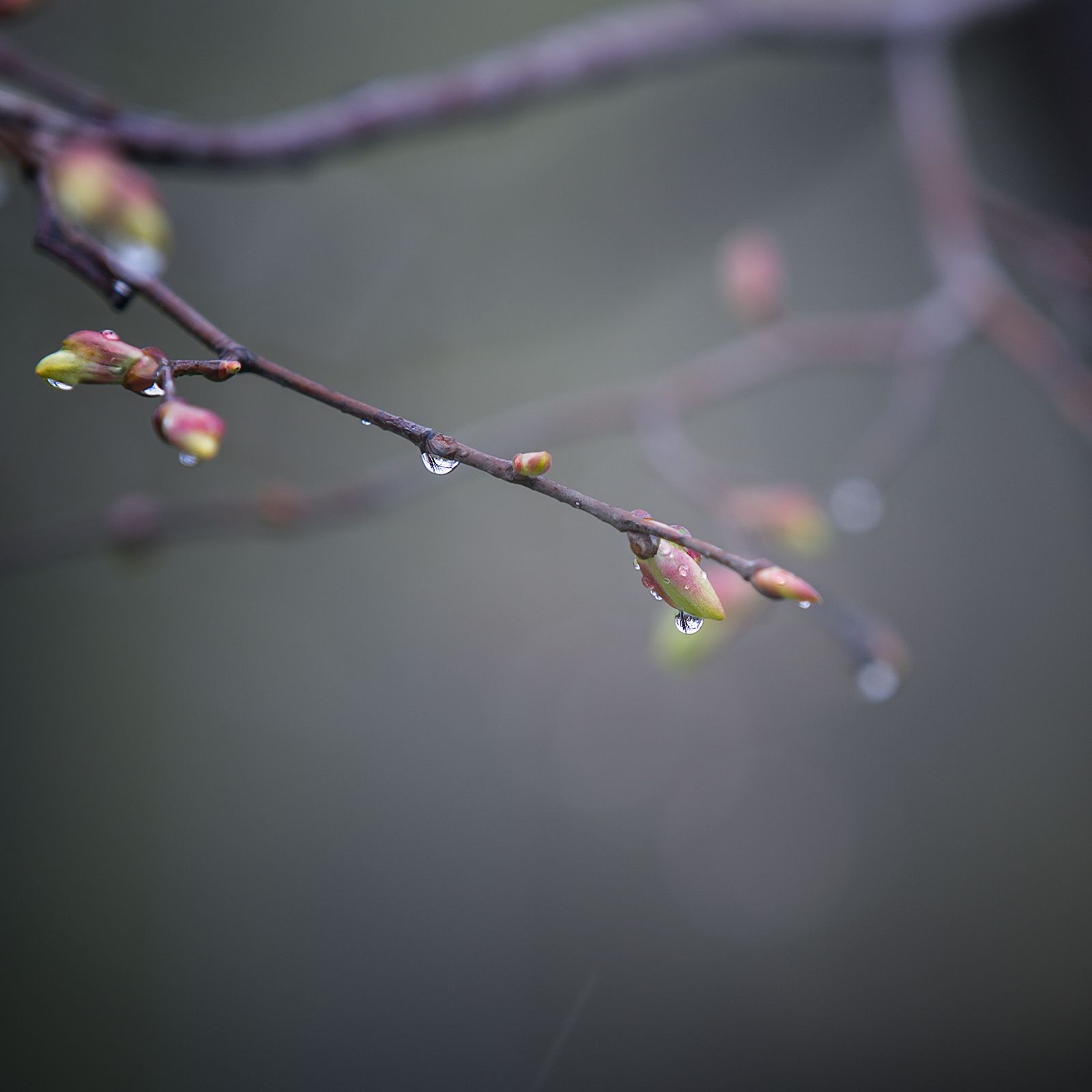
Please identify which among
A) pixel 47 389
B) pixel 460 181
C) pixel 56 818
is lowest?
pixel 56 818

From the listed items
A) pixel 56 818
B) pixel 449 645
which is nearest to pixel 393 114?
pixel 449 645

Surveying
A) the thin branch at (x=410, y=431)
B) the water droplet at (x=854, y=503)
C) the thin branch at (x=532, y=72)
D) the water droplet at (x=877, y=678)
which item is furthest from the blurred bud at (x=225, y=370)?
the water droplet at (x=854, y=503)

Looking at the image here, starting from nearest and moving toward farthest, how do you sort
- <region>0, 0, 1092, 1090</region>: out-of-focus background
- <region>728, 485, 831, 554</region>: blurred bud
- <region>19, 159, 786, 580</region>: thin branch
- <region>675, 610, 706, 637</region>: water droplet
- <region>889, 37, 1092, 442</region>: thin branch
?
<region>19, 159, 786, 580</region>: thin branch
<region>675, 610, 706, 637</region>: water droplet
<region>728, 485, 831, 554</region>: blurred bud
<region>889, 37, 1092, 442</region>: thin branch
<region>0, 0, 1092, 1090</region>: out-of-focus background

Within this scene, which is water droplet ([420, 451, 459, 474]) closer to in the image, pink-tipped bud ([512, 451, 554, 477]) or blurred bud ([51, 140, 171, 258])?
pink-tipped bud ([512, 451, 554, 477])

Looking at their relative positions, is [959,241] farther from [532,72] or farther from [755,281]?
[532,72]

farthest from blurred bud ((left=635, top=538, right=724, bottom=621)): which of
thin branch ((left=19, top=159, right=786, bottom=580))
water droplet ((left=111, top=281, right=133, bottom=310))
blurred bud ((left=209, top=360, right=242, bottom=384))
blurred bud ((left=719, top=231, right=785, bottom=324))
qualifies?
blurred bud ((left=719, top=231, right=785, bottom=324))

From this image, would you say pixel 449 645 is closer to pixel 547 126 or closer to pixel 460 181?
pixel 460 181
